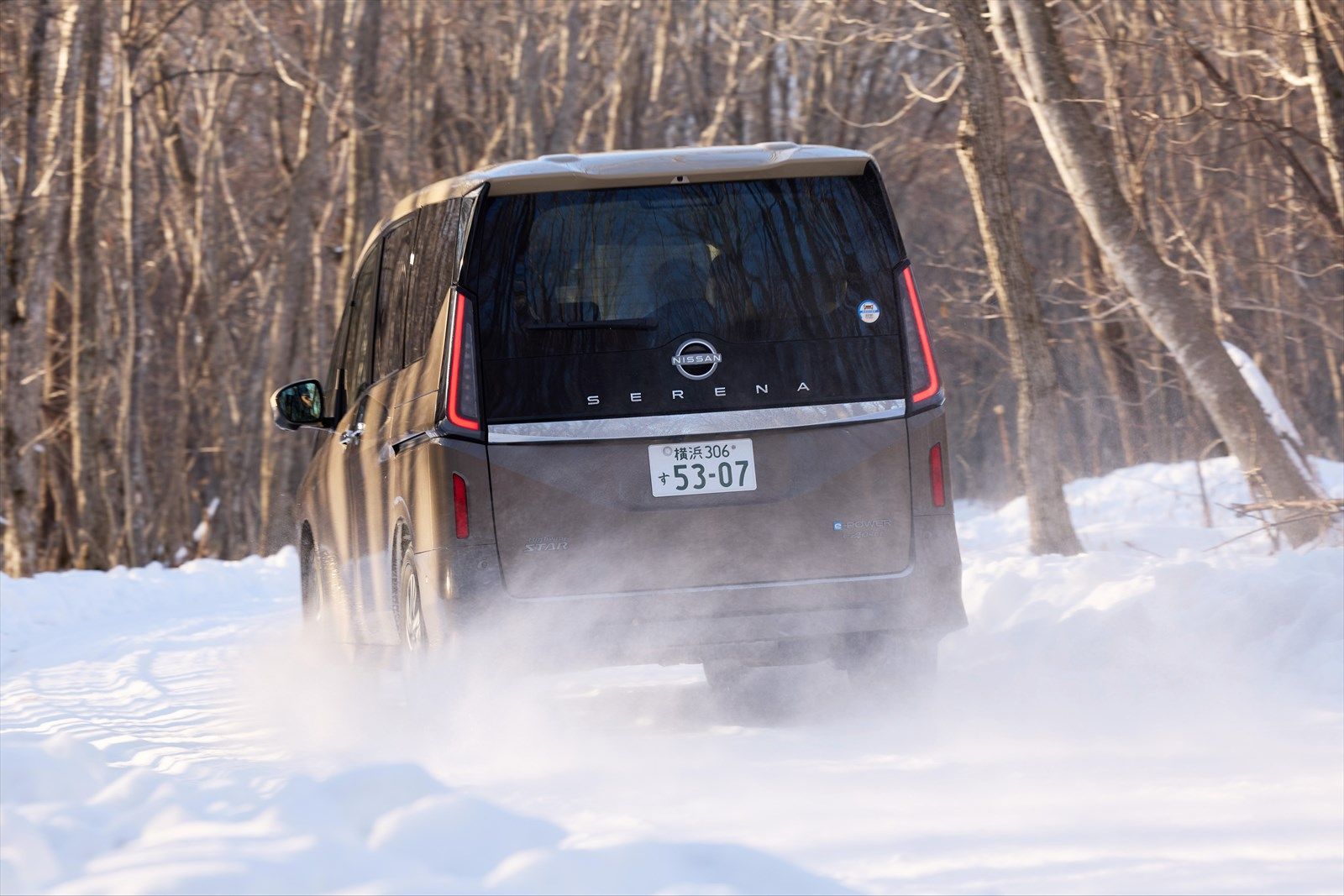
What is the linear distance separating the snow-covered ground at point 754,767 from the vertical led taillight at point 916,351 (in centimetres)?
115

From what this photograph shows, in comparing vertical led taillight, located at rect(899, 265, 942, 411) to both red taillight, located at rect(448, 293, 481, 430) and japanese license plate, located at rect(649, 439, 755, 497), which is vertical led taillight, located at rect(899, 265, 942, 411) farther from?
red taillight, located at rect(448, 293, 481, 430)

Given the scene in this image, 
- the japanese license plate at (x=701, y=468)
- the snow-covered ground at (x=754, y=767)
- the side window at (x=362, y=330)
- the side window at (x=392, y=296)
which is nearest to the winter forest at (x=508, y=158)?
the snow-covered ground at (x=754, y=767)

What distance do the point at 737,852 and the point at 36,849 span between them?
5.60 feet

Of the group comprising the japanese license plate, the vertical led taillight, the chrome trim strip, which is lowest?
the japanese license plate

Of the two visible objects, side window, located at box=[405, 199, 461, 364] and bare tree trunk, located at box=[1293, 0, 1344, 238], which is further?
bare tree trunk, located at box=[1293, 0, 1344, 238]

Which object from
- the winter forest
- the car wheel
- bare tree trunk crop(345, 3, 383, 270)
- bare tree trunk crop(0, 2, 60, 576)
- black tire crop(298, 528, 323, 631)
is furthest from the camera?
bare tree trunk crop(345, 3, 383, 270)

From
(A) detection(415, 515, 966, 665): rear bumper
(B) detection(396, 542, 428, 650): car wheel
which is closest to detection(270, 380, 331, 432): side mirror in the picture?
(B) detection(396, 542, 428, 650): car wheel

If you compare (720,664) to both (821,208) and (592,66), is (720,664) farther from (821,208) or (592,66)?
(592,66)

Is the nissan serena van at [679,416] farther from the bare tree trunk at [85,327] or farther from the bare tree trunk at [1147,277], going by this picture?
the bare tree trunk at [85,327]

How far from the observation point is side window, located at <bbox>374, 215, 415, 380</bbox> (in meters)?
7.04

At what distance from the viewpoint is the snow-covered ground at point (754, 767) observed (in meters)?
4.13

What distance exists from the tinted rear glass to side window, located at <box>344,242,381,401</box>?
5.89 ft

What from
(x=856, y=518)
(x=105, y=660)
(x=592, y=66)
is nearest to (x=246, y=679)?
(x=105, y=660)

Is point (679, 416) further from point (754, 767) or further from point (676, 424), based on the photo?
point (754, 767)
